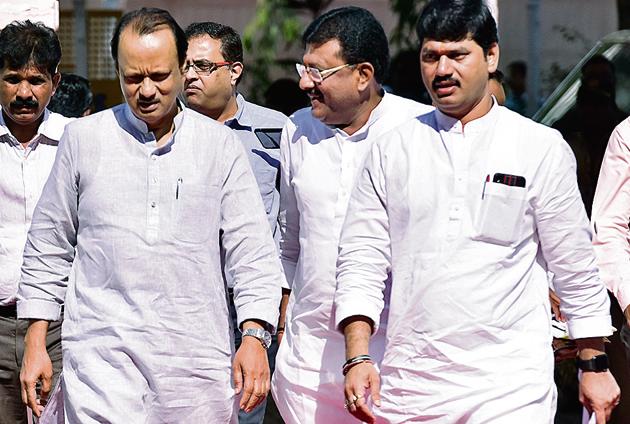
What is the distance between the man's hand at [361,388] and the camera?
5.29 m

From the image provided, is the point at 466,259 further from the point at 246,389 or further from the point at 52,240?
the point at 52,240

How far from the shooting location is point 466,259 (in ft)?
17.7

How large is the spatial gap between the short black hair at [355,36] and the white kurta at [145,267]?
35.9 inches

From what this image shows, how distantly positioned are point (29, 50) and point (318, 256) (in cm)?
185

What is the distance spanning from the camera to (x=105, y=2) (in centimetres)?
2105

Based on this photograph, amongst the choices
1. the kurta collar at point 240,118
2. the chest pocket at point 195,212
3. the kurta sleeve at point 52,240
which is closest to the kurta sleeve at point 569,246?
the chest pocket at point 195,212

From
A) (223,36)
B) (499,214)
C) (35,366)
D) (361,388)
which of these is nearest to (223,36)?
(223,36)

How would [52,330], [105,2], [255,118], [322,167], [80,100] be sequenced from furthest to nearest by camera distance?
[105,2], [80,100], [255,118], [52,330], [322,167]

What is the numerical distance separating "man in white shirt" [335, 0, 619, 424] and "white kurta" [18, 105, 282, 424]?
1.57ft

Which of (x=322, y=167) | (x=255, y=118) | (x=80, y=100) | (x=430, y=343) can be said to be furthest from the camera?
(x=80, y=100)

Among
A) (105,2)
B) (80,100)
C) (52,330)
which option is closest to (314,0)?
(105,2)

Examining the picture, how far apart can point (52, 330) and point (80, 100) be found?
2264mm

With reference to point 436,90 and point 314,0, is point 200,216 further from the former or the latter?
point 314,0

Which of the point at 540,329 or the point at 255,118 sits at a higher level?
the point at 255,118
